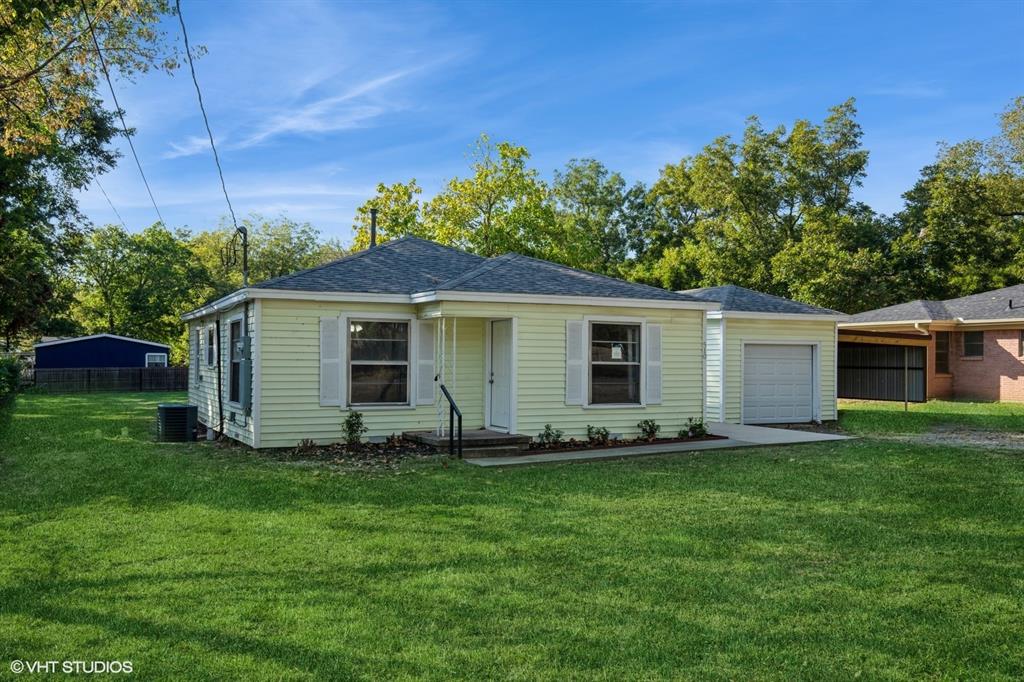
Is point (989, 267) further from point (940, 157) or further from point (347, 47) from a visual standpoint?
point (347, 47)

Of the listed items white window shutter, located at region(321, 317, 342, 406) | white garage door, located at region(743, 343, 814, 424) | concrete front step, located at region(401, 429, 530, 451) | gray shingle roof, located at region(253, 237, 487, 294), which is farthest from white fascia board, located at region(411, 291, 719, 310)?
white garage door, located at region(743, 343, 814, 424)

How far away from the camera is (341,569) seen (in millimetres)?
5730

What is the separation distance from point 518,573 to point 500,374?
7.94 m

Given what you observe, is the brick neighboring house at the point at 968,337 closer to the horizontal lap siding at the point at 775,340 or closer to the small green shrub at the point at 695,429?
→ the horizontal lap siding at the point at 775,340

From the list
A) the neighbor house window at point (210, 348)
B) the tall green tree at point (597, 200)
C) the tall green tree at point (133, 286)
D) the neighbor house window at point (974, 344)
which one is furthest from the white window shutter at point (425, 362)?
the tall green tree at point (133, 286)

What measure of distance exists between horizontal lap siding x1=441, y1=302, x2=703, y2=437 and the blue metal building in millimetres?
30596

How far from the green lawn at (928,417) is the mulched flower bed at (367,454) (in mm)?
8997

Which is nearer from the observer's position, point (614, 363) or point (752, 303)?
point (614, 363)

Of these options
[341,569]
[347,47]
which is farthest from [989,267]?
[341,569]

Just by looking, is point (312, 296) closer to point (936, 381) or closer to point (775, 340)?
point (775, 340)

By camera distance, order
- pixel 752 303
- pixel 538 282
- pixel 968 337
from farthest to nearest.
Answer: pixel 968 337 → pixel 752 303 → pixel 538 282

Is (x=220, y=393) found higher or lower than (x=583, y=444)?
higher

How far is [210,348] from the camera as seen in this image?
16.8 metres

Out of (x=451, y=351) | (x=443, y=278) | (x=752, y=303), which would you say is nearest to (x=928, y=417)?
(x=752, y=303)
